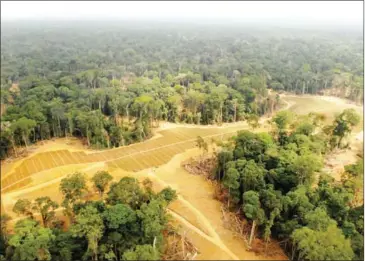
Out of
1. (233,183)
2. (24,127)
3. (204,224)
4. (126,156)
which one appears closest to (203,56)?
(24,127)

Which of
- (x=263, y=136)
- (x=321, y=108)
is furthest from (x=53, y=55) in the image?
(x=263, y=136)

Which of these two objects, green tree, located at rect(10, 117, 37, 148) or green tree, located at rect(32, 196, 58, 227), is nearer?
green tree, located at rect(32, 196, 58, 227)

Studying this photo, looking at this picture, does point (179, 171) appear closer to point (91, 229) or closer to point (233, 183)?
point (233, 183)

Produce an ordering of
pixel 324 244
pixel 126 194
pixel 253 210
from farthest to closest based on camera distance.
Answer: pixel 126 194, pixel 253 210, pixel 324 244

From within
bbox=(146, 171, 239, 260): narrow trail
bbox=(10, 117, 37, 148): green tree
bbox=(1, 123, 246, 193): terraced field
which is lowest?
bbox=(146, 171, 239, 260): narrow trail

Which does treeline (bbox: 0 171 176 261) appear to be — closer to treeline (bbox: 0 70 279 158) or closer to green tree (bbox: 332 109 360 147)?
treeline (bbox: 0 70 279 158)

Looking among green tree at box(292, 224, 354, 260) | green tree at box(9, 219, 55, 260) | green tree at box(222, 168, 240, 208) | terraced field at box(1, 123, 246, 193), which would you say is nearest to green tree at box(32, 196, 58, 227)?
terraced field at box(1, 123, 246, 193)
